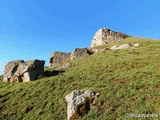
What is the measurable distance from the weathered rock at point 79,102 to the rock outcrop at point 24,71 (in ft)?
44.6

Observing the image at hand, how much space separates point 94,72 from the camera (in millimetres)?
27562

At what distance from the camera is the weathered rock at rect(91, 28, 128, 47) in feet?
238

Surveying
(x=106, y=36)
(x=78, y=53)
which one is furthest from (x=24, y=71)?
(x=106, y=36)

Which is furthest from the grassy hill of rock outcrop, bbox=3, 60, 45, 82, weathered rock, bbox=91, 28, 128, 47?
weathered rock, bbox=91, 28, 128, 47

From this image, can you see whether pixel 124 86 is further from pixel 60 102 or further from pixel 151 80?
pixel 60 102

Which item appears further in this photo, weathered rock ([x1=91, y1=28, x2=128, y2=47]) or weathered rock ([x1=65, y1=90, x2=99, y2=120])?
weathered rock ([x1=91, y1=28, x2=128, y2=47])

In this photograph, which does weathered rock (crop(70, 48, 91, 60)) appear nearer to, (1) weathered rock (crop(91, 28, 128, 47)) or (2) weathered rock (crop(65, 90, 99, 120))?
(1) weathered rock (crop(91, 28, 128, 47))

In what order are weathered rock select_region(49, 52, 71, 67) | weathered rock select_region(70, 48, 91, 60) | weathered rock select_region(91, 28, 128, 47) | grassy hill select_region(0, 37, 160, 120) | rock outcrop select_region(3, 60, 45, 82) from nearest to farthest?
1. grassy hill select_region(0, 37, 160, 120)
2. rock outcrop select_region(3, 60, 45, 82)
3. weathered rock select_region(70, 48, 91, 60)
4. weathered rock select_region(49, 52, 71, 67)
5. weathered rock select_region(91, 28, 128, 47)

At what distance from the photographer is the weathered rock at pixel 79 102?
1652cm

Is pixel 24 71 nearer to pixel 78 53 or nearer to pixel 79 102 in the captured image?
pixel 79 102

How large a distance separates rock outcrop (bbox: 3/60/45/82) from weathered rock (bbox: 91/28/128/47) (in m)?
45.6

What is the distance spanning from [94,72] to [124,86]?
8.36 m

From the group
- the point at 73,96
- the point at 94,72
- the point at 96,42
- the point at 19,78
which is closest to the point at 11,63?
the point at 19,78

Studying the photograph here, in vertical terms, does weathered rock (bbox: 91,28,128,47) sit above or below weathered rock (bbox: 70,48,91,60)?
above
